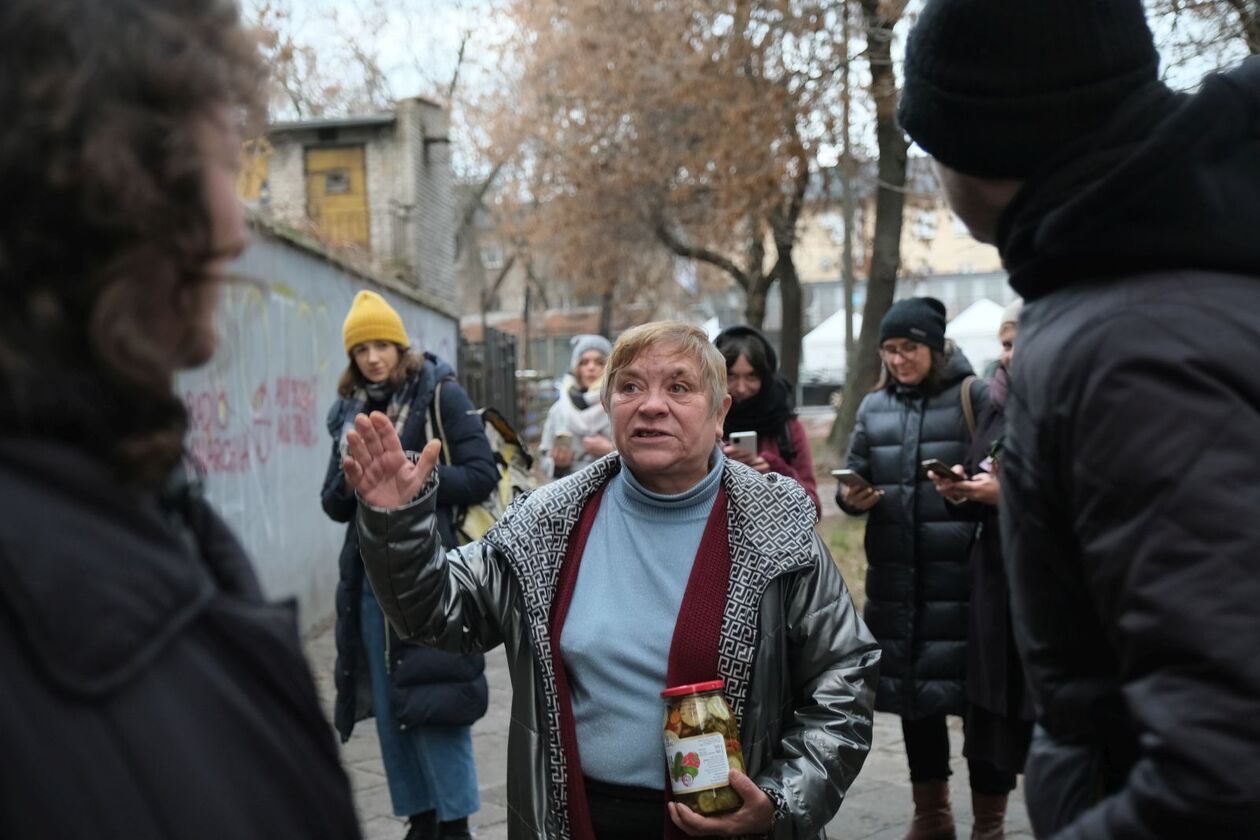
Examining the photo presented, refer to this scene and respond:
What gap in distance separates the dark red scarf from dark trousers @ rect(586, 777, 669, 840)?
3 centimetres

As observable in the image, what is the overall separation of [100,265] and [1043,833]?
1285 mm

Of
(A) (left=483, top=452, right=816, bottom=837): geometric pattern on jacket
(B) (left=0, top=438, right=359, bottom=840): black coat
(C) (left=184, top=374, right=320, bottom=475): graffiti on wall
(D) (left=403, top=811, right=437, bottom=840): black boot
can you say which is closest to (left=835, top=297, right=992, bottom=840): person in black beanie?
(D) (left=403, top=811, right=437, bottom=840): black boot

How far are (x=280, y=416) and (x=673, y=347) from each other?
6280 mm

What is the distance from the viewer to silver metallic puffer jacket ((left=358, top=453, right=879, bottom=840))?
2725 mm

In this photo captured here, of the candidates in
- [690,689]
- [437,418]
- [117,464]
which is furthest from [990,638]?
[117,464]

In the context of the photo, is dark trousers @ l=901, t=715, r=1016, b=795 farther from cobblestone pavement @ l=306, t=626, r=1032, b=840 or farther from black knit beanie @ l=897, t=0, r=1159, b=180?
black knit beanie @ l=897, t=0, r=1159, b=180

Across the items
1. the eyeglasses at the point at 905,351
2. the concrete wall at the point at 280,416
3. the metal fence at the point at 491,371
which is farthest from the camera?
the metal fence at the point at 491,371

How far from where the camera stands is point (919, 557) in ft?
16.6

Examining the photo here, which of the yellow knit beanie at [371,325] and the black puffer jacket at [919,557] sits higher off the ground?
the yellow knit beanie at [371,325]

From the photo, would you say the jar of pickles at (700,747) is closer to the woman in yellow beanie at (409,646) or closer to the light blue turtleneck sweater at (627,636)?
the light blue turtleneck sweater at (627,636)

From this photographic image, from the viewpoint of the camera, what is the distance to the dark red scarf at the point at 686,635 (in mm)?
2715

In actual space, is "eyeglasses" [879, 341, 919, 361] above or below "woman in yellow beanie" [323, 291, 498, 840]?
above

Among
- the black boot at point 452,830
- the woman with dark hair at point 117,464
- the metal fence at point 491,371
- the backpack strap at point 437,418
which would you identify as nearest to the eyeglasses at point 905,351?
the backpack strap at point 437,418

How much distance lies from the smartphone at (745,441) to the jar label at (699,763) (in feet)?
8.52
